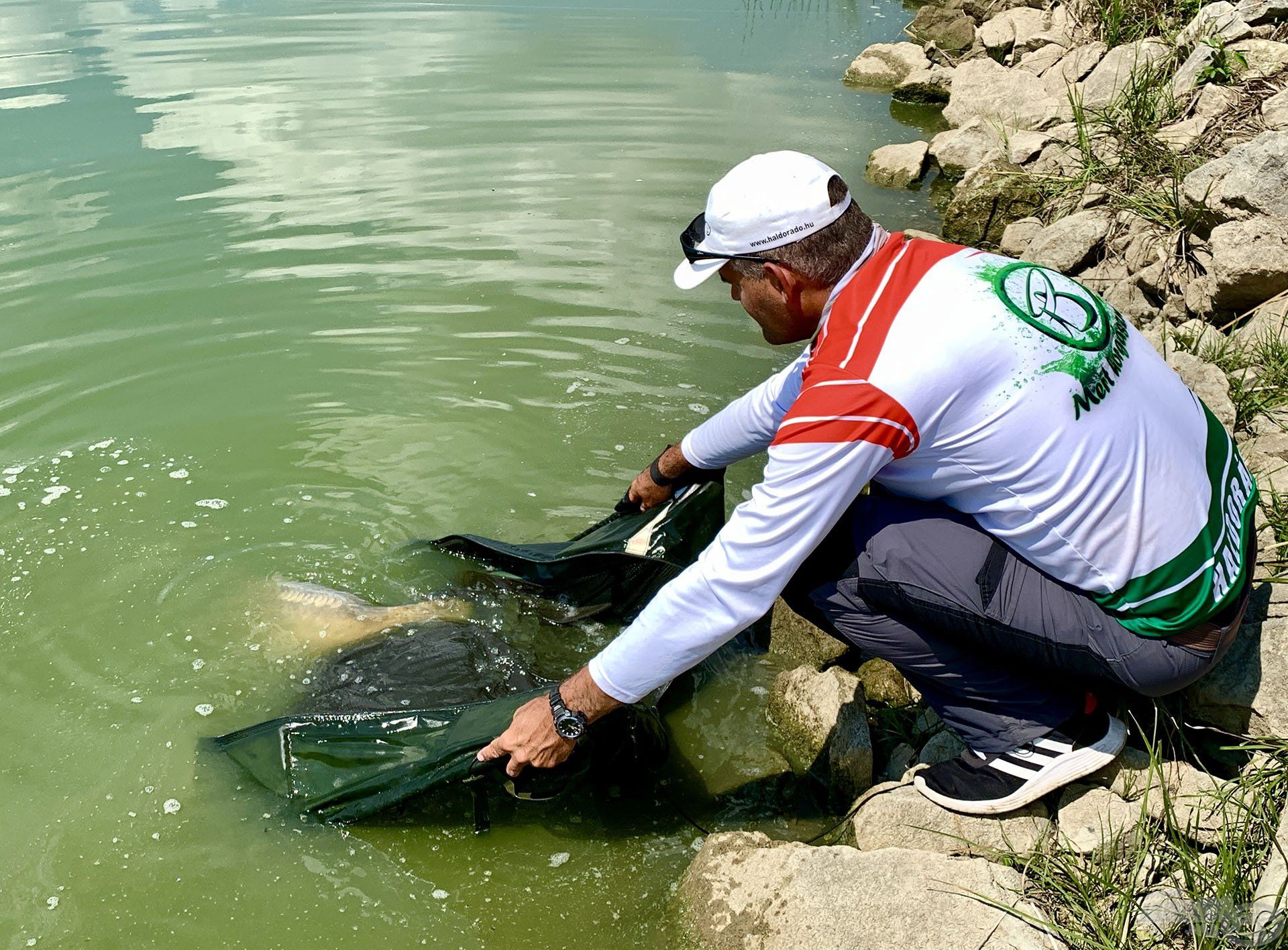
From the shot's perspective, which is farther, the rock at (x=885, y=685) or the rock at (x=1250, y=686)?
the rock at (x=885, y=685)

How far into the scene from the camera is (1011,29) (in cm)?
1155

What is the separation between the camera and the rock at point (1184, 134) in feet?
20.0

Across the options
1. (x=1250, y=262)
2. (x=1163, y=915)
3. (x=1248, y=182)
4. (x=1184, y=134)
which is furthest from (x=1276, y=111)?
(x=1163, y=915)

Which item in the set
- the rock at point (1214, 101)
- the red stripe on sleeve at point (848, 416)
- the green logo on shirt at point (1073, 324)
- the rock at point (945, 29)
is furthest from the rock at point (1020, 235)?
the rock at point (945, 29)

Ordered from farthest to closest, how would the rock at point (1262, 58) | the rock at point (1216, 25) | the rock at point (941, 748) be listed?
the rock at point (1216, 25) → the rock at point (1262, 58) → the rock at point (941, 748)

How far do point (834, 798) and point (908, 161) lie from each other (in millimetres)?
7087

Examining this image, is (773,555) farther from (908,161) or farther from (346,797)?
(908,161)

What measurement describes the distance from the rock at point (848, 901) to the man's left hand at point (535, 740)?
52cm

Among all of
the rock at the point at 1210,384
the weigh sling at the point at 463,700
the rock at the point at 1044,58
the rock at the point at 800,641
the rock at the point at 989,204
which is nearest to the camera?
the weigh sling at the point at 463,700

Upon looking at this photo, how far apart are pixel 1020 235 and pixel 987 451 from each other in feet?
16.8

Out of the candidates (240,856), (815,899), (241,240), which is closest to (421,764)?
(240,856)

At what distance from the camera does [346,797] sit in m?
3.17

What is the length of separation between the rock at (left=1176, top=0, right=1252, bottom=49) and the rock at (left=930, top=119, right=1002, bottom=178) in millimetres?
1705

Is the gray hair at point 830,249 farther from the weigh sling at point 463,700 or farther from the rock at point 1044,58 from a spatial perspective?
the rock at point 1044,58
